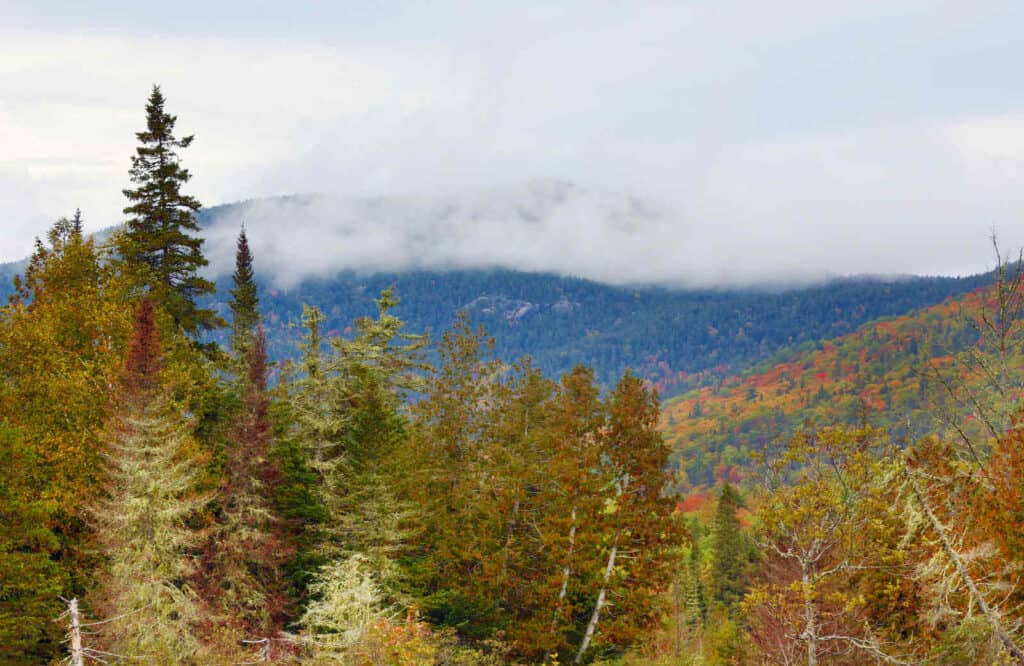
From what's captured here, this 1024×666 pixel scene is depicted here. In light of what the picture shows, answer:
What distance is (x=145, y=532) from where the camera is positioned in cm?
2544

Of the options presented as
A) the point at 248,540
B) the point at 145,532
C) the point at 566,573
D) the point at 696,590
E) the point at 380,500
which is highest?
the point at 145,532

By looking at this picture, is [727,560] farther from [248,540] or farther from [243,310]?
[248,540]

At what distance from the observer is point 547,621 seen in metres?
32.9

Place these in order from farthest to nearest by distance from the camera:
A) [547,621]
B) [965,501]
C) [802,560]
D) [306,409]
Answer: [306,409] < [547,621] < [965,501] < [802,560]

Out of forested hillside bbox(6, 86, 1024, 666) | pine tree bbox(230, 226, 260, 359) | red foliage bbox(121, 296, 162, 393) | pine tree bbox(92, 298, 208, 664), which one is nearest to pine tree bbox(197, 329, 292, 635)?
forested hillside bbox(6, 86, 1024, 666)

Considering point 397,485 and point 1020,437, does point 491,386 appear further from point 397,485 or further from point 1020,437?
point 1020,437

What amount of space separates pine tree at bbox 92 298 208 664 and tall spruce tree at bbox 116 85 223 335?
1237cm

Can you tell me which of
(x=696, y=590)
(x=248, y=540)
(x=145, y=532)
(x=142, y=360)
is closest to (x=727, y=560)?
(x=696, y=590)

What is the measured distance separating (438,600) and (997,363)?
67.4 feet

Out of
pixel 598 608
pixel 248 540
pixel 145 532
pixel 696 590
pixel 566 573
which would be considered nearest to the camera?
pixel 145 532

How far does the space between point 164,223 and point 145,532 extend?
62.1 ft

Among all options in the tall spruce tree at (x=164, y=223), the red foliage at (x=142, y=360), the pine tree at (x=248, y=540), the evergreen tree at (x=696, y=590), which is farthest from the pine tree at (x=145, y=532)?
the evergreen tree at (x=696, y=590)

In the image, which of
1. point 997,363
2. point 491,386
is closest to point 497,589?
point 491,386

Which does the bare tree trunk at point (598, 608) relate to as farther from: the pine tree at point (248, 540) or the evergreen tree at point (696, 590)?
the evergreen tree at point (696, 590)
